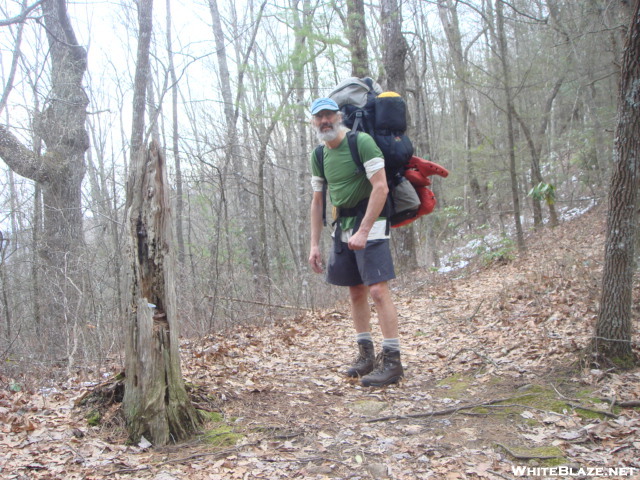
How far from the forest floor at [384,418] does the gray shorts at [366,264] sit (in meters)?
0.90

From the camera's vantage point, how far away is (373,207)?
369 cm

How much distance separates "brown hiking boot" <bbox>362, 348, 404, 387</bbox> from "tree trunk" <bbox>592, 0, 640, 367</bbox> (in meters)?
1.46

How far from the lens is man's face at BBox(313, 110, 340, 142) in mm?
3787

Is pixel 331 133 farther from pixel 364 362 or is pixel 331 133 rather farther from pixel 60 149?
pixel 60 149

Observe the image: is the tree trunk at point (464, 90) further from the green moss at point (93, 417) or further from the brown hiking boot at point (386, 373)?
the green moss at point (93, 417)

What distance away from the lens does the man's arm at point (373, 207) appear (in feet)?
12.1

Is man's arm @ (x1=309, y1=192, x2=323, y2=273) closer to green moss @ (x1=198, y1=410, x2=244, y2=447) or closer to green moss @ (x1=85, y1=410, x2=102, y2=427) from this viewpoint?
green moss @ (x1=198, y1=410, x2=244, y2=447)

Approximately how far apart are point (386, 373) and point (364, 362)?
0.35 m

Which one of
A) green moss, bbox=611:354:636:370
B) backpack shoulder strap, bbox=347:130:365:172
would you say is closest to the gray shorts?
backpack shoulder strap, bbox=347:130:365:172

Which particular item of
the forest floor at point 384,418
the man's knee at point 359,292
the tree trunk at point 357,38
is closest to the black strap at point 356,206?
the man's knee at point 359,292

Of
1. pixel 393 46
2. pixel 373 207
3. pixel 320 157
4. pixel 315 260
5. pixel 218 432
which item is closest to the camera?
pixel 218 432

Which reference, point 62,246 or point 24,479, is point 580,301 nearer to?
point 24,479

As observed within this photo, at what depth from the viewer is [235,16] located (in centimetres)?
1848

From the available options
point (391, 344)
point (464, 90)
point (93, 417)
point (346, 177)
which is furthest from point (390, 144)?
point (464, 90)
